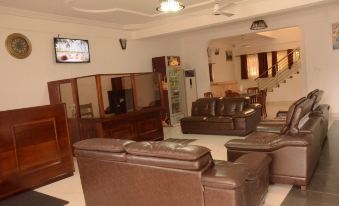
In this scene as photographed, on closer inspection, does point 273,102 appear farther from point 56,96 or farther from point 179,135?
point 56,96

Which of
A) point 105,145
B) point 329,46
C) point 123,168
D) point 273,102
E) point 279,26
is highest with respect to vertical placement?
point 279,26

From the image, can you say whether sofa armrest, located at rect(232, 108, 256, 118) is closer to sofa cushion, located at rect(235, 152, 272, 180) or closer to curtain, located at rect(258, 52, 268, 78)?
sofa cushion, located at rect(235, 152, 272, 180)

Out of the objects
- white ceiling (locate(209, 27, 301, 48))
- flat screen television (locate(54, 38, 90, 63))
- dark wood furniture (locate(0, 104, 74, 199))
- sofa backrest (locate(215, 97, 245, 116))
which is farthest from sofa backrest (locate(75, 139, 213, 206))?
white ceiling (locate(209, 27, 301, 48))

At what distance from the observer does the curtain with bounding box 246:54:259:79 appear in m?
13.2

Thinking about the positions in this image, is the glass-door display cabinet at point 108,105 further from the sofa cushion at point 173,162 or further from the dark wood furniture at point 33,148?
the sofa cushion at point 173,162

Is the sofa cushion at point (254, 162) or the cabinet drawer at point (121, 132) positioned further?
the cabinet drawer at point (121, 132)

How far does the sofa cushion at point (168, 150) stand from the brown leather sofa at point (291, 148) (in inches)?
54.4

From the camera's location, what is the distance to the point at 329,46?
7.17 metres

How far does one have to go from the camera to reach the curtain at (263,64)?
1281 cm

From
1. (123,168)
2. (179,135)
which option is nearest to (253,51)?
(179,135)

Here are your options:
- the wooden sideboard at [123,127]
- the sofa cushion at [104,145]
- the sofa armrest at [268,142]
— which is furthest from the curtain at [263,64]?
the sofa cushion at [104,145]

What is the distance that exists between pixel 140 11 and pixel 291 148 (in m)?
4.45

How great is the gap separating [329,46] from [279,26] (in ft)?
4.41

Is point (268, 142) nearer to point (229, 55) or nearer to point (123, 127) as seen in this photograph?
point (123, 127)
